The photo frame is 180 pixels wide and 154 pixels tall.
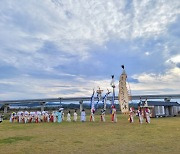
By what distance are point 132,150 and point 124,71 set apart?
20073 mm

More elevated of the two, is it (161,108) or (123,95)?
(123,95)

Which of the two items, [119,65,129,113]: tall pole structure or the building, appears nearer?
[119,65,129,113]: tall pole structure

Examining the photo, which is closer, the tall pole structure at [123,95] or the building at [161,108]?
the tall pole structure at [123,95]

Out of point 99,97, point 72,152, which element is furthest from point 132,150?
point 99,97

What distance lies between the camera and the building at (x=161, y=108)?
124 ft

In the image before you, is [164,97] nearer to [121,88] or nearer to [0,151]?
[121,88]

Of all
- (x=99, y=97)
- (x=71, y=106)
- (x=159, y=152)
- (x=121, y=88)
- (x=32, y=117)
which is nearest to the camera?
(x=159, y=152)

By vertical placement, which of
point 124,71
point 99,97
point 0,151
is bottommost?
point 0,151

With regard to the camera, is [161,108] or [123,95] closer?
[123,95]

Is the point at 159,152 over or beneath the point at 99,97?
beneath

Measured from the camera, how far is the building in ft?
124

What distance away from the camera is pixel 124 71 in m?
28.9

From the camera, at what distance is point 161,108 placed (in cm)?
3894

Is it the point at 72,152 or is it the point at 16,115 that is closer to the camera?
the point at 72,152
